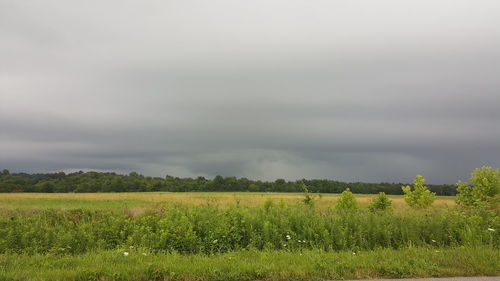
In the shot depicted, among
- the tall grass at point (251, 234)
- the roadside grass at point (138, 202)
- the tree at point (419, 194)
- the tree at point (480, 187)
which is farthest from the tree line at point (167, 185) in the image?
the tall grass at point (251, 234)

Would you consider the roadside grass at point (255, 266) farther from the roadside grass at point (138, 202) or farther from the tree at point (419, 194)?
the tree at point (419, 194)

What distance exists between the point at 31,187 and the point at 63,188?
991 cm

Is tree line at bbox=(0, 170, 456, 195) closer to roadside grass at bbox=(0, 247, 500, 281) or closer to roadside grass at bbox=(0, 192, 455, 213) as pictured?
roadside grass at bbox=(0, 192, 455, 213)

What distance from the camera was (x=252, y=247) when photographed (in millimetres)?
8703

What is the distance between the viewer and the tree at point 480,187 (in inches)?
800

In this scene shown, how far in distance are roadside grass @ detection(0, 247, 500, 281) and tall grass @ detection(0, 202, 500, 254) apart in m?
1.33

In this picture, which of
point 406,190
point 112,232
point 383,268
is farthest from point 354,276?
point 406,190

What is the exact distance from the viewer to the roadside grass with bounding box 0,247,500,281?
5859 millimetres

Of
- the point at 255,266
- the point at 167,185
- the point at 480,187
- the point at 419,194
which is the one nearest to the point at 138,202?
the point at 419,194

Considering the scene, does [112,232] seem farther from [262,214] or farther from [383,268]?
[383,268]

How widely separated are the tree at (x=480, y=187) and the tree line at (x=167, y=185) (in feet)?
298

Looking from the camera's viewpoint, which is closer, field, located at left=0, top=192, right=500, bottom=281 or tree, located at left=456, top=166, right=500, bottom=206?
field, located at left=0, top=192, right=500, bottom=281

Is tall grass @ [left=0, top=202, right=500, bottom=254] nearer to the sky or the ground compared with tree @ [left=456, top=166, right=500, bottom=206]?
nearer to the ground

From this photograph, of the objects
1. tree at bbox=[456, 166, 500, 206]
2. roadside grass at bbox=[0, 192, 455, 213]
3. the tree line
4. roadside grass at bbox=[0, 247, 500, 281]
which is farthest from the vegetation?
the tree line
